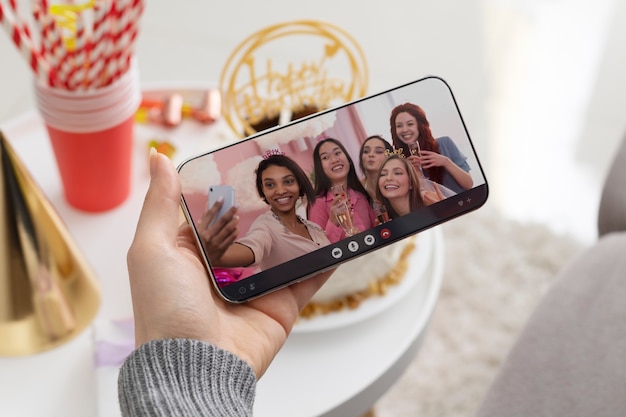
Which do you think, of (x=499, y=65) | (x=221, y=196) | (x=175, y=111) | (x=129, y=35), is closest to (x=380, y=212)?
(x=221, y=196)

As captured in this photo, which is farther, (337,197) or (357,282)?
(357,282)

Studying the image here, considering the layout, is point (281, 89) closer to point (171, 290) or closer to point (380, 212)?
point (380, 212)

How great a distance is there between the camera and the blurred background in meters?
1.50

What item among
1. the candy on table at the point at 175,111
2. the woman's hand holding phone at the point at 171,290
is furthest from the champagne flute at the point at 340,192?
the candy on table at the point at 175,111

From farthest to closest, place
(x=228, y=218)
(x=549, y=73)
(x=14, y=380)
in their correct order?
(x=549, y=73) < (x=14, y=380) < (x=228, y=218)

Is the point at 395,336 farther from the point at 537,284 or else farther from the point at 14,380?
the point at 537,284

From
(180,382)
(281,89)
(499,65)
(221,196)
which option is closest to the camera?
(180,382)

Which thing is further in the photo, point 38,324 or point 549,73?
point 549,73

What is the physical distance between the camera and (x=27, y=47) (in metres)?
0.81

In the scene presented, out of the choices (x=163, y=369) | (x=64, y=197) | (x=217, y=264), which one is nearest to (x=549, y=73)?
(x=64, y=197)

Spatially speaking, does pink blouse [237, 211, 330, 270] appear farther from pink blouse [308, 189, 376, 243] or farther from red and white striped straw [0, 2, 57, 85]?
red and white striped straw [0, 2, 57, 85]

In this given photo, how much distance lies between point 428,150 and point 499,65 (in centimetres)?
106

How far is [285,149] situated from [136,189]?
37 centimetres

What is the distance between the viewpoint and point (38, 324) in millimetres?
837
